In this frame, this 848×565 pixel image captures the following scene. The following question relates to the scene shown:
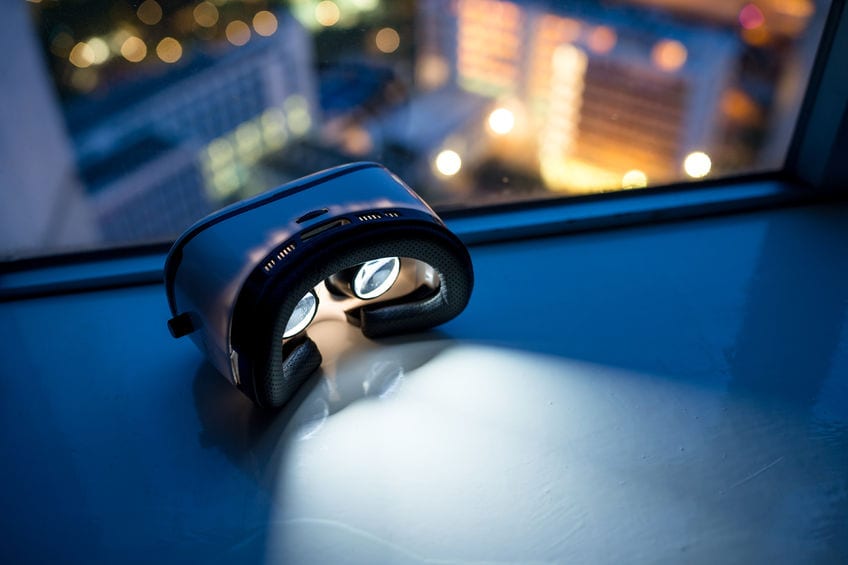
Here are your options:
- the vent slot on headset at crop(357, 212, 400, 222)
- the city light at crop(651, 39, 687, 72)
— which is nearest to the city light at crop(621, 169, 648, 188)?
the vent slot on headset at crop(357, 212, 400, 222)

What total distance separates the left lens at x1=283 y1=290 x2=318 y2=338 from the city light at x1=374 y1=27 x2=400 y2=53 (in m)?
0.54

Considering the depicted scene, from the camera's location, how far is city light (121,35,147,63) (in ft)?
3.35

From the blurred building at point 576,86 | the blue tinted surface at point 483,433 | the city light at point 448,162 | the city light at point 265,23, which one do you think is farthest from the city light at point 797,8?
the city light at point 265,23

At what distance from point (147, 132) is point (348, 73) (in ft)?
1.13

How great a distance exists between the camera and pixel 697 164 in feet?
4.02

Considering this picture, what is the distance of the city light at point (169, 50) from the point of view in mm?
1027

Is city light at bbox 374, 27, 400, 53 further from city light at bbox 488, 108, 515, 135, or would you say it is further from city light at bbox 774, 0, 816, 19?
city light at bbox 774, 0, 816, 19

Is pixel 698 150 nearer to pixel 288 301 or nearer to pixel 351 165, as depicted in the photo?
pixel 351 165

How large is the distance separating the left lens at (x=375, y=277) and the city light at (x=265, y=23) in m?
0.52

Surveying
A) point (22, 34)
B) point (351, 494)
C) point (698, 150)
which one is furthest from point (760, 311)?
point (22, 34)

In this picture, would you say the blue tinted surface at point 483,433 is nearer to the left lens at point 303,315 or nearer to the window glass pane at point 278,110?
the left lens at point 303,315

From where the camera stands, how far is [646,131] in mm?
1780

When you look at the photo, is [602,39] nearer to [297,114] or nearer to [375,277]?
[297,114]

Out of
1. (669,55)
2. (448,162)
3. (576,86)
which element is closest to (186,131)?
(448,162)
